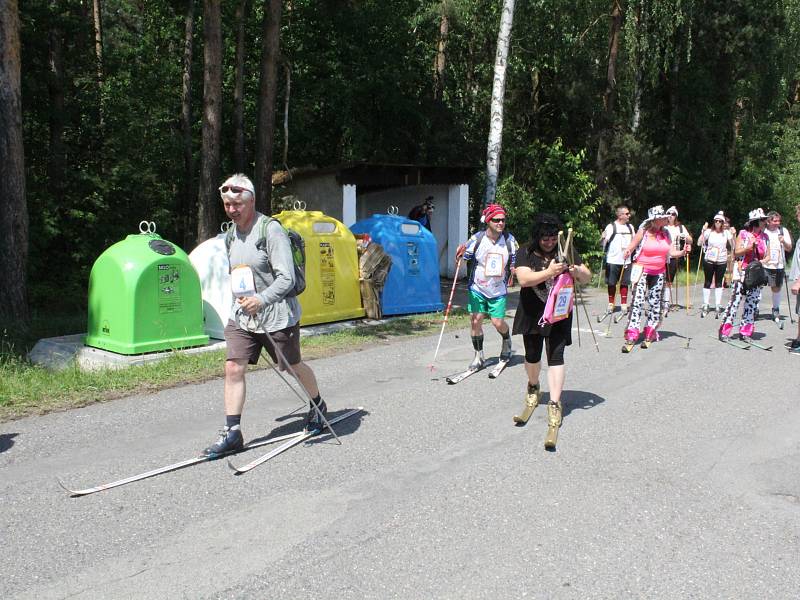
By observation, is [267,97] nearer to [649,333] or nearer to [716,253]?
[649,333]

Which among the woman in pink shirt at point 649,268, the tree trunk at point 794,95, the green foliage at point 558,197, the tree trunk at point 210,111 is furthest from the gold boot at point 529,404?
the tree trunk at point 794,95

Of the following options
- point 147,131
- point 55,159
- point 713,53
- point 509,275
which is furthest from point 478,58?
point 509,275

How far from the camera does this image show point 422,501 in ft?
14.4

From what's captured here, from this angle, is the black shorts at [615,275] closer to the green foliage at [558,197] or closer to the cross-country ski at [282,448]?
the cross-country ski at [282,448]

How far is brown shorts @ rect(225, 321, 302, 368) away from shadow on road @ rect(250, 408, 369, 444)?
2.23 ft

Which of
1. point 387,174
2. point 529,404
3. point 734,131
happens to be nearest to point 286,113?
point 387,174

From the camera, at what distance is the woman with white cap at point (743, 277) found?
32.6ft

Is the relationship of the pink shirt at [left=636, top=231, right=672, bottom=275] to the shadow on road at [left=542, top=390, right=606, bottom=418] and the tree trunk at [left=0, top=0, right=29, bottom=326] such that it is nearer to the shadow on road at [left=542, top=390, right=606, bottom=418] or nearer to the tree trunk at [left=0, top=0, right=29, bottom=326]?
the shadow on road at [left=542, top=390, right=606, bottom=418]

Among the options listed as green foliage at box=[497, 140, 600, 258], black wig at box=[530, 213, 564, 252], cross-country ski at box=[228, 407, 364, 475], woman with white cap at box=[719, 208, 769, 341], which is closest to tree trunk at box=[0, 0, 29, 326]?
cross-country ski at box=[228, 407, 364, 475]

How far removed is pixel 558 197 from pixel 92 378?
16.2 metres

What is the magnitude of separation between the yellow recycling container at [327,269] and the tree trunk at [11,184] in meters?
3.51

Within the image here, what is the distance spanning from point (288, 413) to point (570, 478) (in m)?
2.54

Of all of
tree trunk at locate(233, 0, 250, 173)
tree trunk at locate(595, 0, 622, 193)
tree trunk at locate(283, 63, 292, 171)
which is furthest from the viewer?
tree trunk at locate(595, 0, 622, 193)

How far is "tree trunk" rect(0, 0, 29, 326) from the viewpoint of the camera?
31.2 feet
